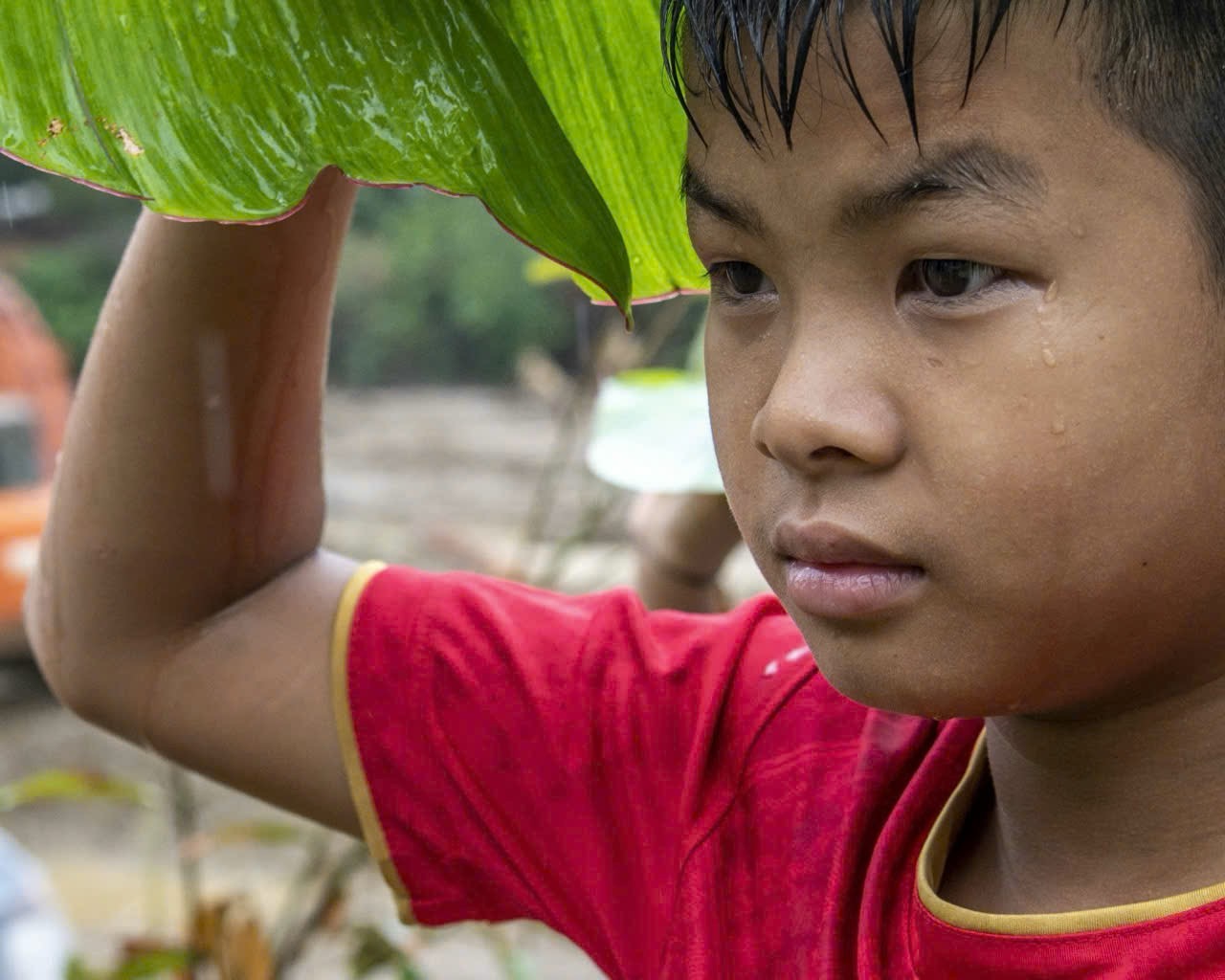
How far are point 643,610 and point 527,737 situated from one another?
95 mm

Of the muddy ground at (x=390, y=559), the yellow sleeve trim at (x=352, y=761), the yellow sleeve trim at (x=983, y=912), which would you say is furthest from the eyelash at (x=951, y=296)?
the muddy ground at (x=390, y=559)

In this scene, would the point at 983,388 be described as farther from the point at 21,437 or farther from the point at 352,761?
the point at 21,437

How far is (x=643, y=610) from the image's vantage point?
0.91 m

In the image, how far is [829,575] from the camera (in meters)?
0.64

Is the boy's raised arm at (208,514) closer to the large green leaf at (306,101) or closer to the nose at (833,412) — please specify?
the large green leaf at (306,101)

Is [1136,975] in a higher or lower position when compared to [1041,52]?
lower

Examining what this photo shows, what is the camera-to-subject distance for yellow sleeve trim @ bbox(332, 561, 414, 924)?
0.88 m

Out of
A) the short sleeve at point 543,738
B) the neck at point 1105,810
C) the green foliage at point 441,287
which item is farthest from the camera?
the green foliage at point 441,287

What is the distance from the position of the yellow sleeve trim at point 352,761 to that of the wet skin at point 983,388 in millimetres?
312

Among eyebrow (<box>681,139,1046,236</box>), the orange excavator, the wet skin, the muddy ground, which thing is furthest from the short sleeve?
the orange excavator

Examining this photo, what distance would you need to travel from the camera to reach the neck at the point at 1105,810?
693 millimetres

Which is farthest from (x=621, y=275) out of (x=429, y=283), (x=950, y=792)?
(x=429, y=283)

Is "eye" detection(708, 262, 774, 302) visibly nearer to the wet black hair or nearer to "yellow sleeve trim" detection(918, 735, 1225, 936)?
the wet black hair

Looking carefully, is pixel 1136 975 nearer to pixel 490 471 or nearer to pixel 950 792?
pixel 950 792
